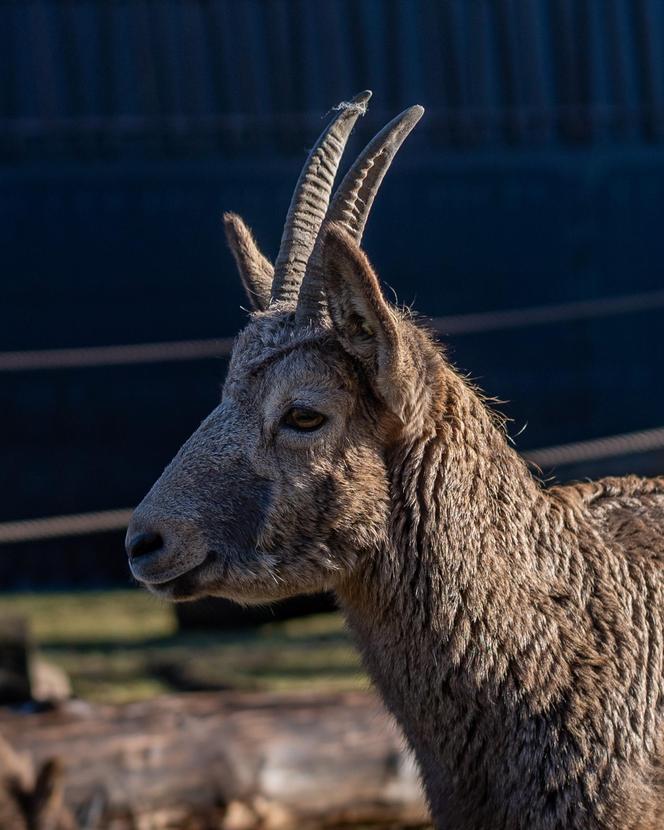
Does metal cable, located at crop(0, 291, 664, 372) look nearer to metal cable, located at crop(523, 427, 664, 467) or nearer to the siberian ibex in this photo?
metal cable, located at crop(523, 427, 664, 467)

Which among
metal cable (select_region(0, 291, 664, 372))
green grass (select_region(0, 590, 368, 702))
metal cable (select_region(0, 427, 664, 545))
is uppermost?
metal cable (select_region(0, 291, 664, 372))

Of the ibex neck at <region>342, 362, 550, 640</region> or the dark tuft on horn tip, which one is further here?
the dark tuft on horn tip

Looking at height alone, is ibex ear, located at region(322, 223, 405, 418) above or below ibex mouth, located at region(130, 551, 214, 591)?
above

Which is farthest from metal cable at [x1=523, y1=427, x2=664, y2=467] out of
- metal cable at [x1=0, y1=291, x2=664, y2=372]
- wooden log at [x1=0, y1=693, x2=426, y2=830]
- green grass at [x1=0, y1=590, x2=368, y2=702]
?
wooden log at [x1=0, y1=693, x2=426, y2=830]

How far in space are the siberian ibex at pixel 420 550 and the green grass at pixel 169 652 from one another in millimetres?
3171

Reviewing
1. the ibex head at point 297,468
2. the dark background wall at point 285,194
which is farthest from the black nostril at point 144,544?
the dark background wall at point 285,194

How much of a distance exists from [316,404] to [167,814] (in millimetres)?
2232

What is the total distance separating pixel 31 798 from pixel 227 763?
2.29ft

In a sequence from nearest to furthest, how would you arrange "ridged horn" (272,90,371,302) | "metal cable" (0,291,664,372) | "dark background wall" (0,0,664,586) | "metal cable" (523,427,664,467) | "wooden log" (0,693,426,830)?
"ridged horn" (272,90,371,302) → "wooden log" (0,693,426,830) → "metal cable" (523,427,664,467) → "metal cable" (0,291,664,372) → "dark background wall" (0,0,664,586)

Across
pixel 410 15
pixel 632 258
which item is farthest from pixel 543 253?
pixel 410 15

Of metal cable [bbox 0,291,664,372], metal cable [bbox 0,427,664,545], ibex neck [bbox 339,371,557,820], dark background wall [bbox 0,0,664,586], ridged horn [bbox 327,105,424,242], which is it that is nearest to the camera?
ibex neck [bbox 339,371,557,820]

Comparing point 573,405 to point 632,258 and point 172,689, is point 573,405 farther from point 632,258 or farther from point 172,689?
point 172,689

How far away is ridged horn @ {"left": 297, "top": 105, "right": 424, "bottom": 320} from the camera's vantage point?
2.99 meters

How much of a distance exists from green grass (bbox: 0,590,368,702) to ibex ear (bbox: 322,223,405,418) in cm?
341
